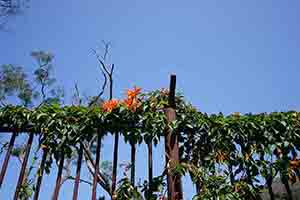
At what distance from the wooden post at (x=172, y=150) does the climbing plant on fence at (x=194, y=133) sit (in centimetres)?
4

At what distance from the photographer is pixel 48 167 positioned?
2.81m

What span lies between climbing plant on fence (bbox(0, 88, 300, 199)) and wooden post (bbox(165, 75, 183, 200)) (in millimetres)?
39

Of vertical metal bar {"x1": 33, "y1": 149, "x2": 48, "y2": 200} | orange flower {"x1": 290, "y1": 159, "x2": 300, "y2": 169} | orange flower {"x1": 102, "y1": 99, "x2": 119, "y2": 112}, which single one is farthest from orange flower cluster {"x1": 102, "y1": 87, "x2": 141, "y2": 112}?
orange flower {"x1": 290, "y1": 159, "x2": 300, "y2": 169}

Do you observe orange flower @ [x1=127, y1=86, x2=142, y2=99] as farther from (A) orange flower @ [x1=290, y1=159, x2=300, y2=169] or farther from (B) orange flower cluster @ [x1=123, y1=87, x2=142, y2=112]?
(A) orange flower @ [x1=290, y1=159, x2=300, y2=169]

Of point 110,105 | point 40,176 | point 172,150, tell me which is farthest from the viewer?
point 110,105

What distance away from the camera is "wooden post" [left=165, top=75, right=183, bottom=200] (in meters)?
2.64

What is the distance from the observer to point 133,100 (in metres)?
3.11

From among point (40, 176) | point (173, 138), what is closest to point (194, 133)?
point (173, 138)

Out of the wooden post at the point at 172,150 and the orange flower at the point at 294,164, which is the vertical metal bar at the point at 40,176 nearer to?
the wooden post at the point at 172,150

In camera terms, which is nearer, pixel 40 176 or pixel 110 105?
pixel 40 176

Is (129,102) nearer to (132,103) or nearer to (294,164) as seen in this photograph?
(132,103)

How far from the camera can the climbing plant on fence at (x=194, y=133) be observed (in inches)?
111

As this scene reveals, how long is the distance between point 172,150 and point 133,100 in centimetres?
61

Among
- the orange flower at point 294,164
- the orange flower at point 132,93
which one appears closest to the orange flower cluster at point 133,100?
the orange flower at point 132,93
